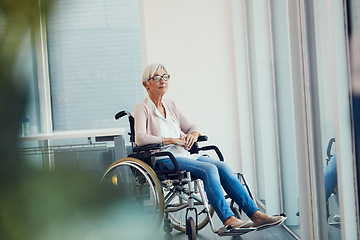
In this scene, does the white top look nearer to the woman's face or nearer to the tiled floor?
the woman's face

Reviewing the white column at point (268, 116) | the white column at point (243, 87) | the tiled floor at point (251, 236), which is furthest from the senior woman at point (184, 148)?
the white column at point (243, 87)

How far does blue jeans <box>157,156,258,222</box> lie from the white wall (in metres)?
2.00

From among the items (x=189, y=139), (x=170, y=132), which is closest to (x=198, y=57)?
(x=170, y=132)

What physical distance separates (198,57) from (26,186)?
522 centimetres

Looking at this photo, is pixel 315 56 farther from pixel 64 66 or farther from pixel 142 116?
pixel 64 66

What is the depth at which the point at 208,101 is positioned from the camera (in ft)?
17.7

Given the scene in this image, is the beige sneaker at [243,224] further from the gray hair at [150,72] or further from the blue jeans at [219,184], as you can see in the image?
the gray hair at [150,72]

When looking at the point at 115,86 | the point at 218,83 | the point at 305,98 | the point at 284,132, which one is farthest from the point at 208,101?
the point at 305,98

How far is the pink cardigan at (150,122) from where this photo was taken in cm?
340

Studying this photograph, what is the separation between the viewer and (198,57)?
5402 mm

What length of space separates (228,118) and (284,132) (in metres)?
1.57

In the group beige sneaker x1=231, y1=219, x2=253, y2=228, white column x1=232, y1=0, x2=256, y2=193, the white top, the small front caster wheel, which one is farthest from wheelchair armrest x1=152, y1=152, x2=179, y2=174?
white column x1=232, y1=0, x2=256, y2=193

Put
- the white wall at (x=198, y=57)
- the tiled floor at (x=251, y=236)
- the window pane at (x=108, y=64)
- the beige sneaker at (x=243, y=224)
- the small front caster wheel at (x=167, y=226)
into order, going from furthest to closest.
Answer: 1. the window pane at (x=108, y=64)
2. the white wall at (x=198, y=57)
3. the small front caster wheel at (x=167, y=226)
4. the tiled floor at (x=251, y=236)
5. the beige sneaker at (x=243, y=224)

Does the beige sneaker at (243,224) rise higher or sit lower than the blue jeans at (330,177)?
lower
